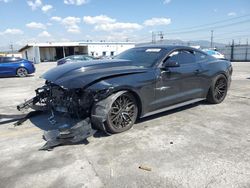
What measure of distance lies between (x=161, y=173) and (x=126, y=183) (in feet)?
1.58

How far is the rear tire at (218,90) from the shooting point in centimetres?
637

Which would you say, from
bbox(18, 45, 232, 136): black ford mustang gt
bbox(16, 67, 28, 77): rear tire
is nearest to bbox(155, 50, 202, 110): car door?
bbox(18, 45, 232, 136): black ford mustang gt

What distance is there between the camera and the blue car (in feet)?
50.9

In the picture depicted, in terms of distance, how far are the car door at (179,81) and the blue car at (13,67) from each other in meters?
12.7

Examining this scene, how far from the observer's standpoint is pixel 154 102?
4.95m

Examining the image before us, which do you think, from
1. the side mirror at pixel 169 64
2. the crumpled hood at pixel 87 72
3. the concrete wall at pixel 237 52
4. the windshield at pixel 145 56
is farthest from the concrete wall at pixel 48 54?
the side mirror at pixel 169 64

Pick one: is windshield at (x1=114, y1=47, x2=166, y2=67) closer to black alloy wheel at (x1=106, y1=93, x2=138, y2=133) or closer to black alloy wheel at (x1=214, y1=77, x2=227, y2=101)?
black alloy wheel at (x1=106, y1=93, x2=138, y2=133)

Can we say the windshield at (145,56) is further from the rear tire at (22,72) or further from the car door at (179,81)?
the rear tire at (22,72)

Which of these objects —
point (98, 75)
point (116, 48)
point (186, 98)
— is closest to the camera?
point (98, 75)

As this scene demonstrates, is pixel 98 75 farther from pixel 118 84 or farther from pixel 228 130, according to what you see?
pixel 228 130

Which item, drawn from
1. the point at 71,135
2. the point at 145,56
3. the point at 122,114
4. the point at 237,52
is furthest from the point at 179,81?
the point at 237,52

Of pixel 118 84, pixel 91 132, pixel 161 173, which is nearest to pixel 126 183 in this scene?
pixel 161 173

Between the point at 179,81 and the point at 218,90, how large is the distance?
177 cm

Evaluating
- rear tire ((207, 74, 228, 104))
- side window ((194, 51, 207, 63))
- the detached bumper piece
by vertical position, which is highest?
side window ((194, 51, 207, 63))
